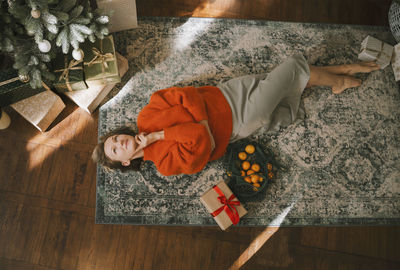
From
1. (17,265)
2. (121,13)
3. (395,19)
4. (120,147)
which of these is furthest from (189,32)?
(17,265)

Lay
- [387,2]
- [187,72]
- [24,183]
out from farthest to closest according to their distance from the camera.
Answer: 1. [387,2]
2. [187,72]
3. [24,183]

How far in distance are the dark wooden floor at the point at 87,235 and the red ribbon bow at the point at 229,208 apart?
0.55 feet

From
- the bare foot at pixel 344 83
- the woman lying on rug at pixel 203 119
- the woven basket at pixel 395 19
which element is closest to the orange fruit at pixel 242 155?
the woman lying on rug at pixel 203 119

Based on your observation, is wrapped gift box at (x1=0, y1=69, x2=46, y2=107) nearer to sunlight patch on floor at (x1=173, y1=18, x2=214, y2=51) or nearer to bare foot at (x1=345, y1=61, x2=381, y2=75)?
sunlight patch on floor at (x1=173, y1=18, x2=214, y2=51)

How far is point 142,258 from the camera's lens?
161cm

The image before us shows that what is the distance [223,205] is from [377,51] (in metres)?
1.47

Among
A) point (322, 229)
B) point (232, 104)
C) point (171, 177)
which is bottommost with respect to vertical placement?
point (322, 229)

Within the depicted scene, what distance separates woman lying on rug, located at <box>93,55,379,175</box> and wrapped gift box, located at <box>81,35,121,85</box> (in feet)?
1.00

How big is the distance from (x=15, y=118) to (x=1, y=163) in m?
0.30

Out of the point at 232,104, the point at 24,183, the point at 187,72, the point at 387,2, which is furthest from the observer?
the point at 387,2

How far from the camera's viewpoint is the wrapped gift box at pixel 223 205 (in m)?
1.54

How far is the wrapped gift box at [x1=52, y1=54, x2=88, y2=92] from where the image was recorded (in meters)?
1.50

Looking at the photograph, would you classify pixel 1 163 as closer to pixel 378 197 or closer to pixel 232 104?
pixel 232 104

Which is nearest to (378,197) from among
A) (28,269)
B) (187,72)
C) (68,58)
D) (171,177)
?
(171,177)
